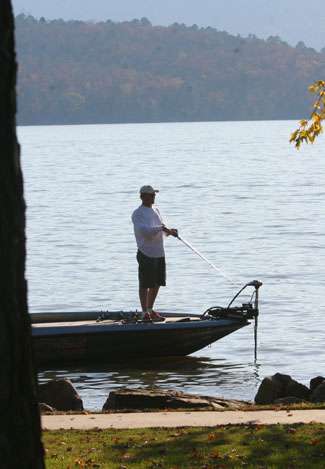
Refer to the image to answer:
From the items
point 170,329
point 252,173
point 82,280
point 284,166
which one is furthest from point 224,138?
point 170,329

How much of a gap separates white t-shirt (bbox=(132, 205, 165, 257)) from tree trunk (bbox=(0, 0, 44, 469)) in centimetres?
1071

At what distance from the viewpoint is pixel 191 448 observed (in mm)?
10039

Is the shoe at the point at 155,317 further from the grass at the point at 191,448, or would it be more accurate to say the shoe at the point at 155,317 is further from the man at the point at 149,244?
the grass at the point at 191,448

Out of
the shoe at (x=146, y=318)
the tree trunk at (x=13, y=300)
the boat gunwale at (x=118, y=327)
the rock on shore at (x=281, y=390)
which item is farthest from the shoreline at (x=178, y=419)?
the shoe at (x=146, y=318)

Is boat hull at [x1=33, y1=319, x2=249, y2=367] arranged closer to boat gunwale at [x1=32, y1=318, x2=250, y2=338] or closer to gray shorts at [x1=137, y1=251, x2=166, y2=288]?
boat gunwale at [x1=32, y1=318, x2=250, y2=338]

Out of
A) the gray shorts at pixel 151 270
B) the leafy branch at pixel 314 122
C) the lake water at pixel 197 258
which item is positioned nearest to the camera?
the leafy branch at pixel 314 122

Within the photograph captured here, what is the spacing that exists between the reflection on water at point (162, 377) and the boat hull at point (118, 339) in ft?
0.54

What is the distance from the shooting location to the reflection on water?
1806 centimetres

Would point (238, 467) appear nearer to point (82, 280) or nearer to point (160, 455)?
point (160, 455)

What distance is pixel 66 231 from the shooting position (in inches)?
2007

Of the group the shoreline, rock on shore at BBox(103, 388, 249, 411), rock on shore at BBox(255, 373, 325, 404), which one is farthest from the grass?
rock on shore at BBox(255, 373, 325, 404)

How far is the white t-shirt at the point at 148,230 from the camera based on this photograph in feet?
55.9

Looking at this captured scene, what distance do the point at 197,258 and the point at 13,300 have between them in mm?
34087

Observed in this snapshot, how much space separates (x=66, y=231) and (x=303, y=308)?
23.9 m
